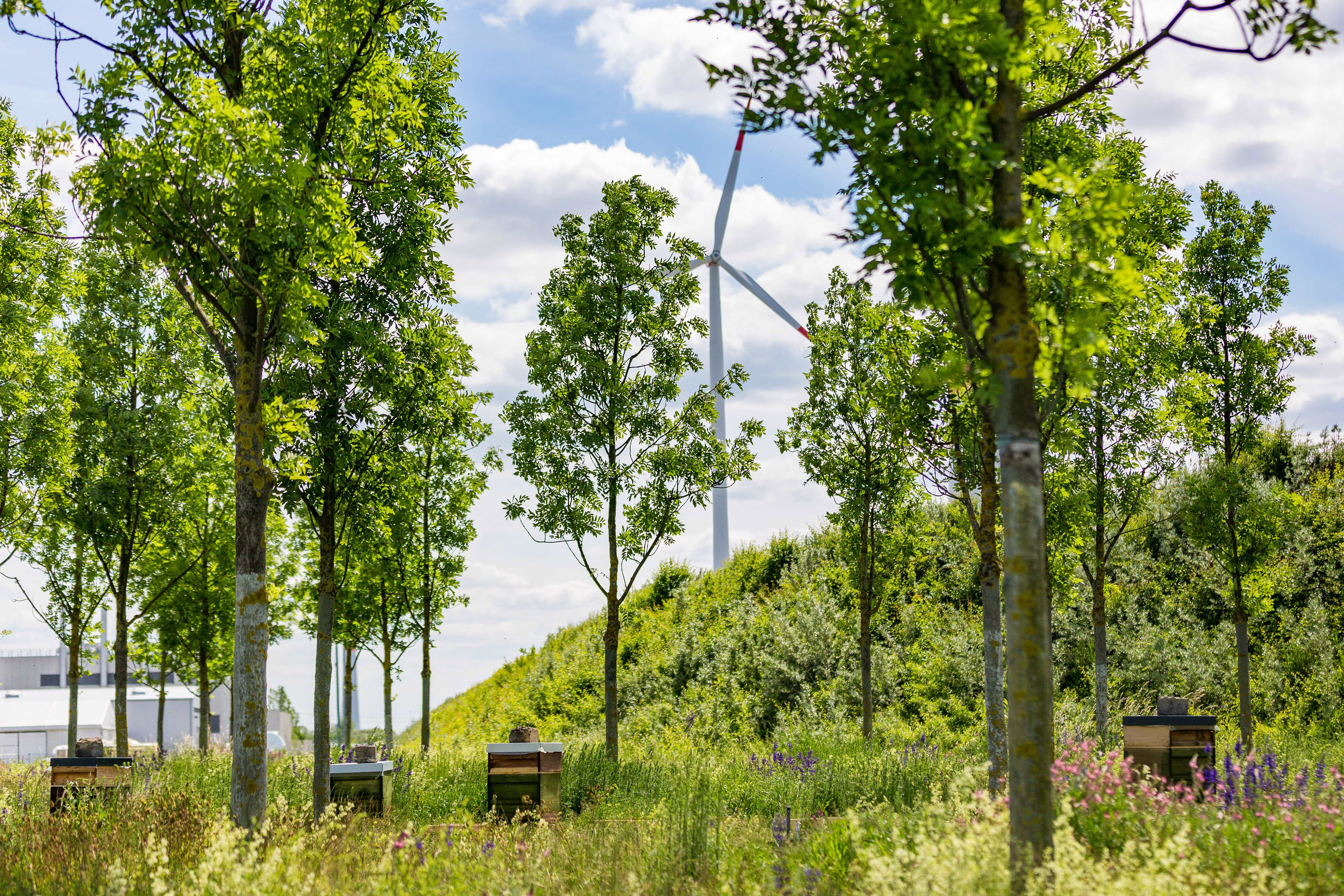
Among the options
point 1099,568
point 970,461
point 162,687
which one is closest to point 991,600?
point 970,461

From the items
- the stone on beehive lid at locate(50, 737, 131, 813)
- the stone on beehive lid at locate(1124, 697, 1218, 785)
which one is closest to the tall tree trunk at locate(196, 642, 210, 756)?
the stone on beehive lid at locate(50, 737, 131, 813)

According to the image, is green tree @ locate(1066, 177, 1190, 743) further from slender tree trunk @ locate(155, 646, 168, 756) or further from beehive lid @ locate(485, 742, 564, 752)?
slender tree trunk @ locate(155, 646, 168, 756)

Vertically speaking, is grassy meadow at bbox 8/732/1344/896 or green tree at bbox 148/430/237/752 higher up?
green tree at bbox 148/430/237/752

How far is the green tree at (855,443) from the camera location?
665 inches

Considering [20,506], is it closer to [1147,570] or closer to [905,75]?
[905,75]

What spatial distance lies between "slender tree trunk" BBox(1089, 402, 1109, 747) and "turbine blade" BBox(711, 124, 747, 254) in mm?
16808

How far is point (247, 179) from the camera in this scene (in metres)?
8.31

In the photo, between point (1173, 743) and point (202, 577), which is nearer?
point (1173, 743)

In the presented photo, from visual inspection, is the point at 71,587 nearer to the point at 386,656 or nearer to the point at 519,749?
the point at 386,656

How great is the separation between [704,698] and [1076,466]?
40.8 ft

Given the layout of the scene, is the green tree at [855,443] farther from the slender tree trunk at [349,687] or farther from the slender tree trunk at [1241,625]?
the slender tree trunk at [349,687]

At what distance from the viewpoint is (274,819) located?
30.6 feet

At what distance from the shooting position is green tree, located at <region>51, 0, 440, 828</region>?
27.6 ft

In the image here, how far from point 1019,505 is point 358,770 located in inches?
383
